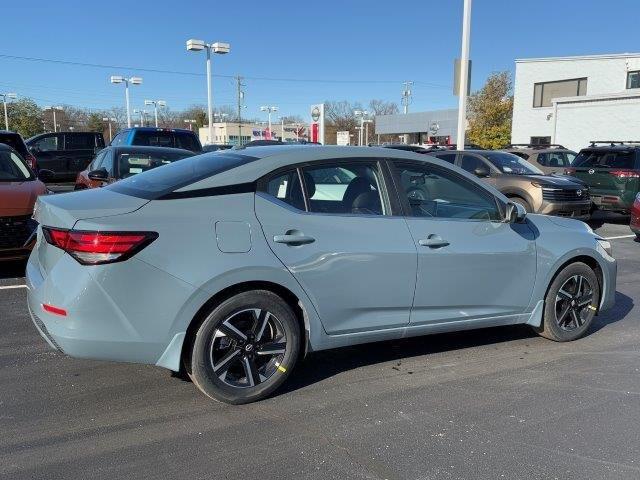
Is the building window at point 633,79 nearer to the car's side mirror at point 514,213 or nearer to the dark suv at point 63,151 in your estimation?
the dark suv at point 63,151

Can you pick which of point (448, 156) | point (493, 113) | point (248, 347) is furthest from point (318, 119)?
point (493, 113)

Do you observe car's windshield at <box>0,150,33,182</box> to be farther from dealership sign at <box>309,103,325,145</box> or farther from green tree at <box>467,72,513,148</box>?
green tree at <box>467,72,513,148</box>

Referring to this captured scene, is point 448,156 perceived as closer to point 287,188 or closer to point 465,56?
point 465,56

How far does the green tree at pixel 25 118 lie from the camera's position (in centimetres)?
5116

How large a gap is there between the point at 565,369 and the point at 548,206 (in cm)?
712

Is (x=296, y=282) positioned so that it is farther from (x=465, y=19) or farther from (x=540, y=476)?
(x=465, y=19)

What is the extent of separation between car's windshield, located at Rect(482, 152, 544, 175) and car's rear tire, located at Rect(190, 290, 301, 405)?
30.1 ft

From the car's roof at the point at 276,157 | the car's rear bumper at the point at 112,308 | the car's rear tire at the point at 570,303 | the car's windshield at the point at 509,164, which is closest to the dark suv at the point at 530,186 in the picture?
the car's windshield at the point at 509,164

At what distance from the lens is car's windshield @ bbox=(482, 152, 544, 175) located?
38.8 feet

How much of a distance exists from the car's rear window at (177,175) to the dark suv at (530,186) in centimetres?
817

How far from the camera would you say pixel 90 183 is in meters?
8.52

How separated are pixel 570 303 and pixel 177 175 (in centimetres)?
345

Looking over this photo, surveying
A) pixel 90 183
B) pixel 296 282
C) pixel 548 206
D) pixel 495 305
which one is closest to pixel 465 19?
pixel 548 206

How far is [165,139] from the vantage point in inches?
505
